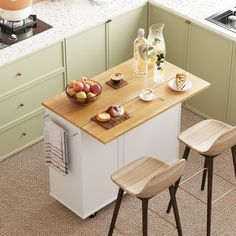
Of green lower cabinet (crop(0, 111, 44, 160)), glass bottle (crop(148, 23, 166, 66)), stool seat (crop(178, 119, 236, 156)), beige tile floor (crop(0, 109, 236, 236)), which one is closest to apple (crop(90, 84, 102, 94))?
glass bottle (crop(148, 23, 166, 66))

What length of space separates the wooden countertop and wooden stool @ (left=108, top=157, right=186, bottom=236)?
26 centimetres

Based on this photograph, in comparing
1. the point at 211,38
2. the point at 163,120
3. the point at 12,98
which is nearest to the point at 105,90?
the point at 163,120

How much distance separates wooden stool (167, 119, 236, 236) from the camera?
5.08 metres

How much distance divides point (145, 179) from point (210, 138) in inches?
25.3

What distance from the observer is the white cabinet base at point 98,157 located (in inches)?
208

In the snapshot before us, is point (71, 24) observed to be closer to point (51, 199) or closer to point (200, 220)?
point (51, 199)

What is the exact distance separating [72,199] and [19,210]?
453 mm

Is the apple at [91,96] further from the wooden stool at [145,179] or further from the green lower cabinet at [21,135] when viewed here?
the green lower cabinet at [21,135]

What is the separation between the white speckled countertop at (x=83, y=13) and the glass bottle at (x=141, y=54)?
0.80 m

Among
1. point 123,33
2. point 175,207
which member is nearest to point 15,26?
point 123,33

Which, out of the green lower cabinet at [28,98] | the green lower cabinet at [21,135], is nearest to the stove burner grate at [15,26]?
the green lower cabinet at [28,98]

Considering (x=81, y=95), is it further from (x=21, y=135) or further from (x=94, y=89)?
(x=21, y=135)

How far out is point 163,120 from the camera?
5711 mm

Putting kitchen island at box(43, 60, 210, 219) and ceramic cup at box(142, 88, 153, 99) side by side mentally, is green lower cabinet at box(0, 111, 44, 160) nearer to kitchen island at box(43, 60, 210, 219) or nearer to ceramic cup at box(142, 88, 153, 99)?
kitchen island at box(43, 60, 210, 219)
